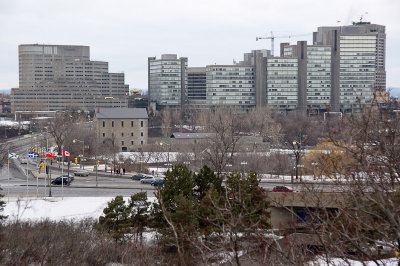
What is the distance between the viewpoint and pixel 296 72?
119438mm

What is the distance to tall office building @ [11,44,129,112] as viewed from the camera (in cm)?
15738

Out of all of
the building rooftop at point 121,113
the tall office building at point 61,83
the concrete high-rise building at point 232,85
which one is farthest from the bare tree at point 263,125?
the tall office building at point 61,83

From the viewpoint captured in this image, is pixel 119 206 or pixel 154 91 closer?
pixel 119 206

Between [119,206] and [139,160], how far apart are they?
108 feet

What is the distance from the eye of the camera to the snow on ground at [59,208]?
2884cm

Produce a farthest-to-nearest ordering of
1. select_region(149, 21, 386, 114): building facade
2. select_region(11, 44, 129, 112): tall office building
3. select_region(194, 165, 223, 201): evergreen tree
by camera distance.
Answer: select_region(11, 44, 129, 112): tall office building < select_region(149, 21, 386, 114): building facade < select_region(194, 165, 223, 201): evergreen tree

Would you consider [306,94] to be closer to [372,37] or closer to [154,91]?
[372,37]

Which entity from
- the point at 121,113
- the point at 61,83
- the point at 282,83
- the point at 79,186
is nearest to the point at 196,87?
the point at 282,83

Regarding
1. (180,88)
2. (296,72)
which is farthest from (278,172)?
(180,88)

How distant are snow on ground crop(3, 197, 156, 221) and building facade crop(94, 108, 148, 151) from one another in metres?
35.1

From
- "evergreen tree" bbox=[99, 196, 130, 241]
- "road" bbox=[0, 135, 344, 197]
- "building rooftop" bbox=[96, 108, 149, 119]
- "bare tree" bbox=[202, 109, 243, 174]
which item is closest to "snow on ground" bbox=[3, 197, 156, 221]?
"road" bbox=[0, 135, 344, 197]

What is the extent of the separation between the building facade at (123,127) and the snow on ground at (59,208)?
35101mm

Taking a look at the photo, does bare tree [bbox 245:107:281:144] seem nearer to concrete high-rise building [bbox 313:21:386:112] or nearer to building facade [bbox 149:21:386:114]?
building facade [bbox 149:21:386:114]

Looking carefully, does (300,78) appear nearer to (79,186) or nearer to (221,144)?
(221,144)
